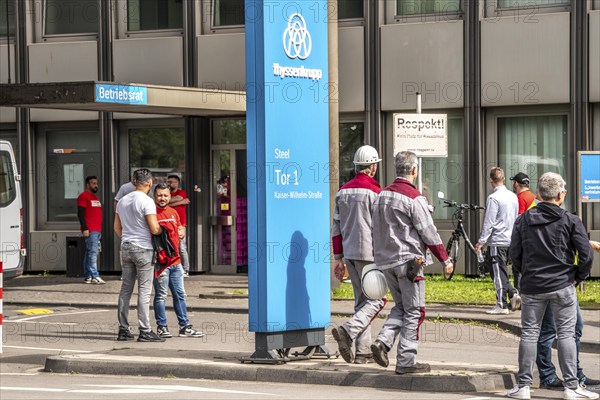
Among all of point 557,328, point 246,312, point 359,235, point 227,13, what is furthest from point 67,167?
point 557,328

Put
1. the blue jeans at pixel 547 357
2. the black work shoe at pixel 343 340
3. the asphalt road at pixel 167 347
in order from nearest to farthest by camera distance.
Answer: the asphalt road at pixel 167 347 < the blue jeans at pixel 547 357 < the black work shoe at pixel 343 340

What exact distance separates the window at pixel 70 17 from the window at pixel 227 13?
2.51 m

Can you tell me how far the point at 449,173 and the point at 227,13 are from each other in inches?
208

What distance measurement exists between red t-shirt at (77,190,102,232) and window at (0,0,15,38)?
4.78 m

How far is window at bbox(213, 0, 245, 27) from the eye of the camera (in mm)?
24875

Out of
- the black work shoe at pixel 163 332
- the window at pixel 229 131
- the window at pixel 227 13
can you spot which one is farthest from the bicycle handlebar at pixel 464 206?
the black work shoe at pixel 163 332

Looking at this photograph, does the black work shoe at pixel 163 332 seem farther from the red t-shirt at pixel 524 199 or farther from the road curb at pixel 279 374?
the red t-shirt at pixel 524 199

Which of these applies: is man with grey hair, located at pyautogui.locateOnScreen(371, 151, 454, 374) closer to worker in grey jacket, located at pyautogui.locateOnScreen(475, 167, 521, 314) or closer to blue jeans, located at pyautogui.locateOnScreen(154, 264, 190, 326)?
blue jeans, located at pyautogui.locateOnScreen(154, 264, 190, 326)

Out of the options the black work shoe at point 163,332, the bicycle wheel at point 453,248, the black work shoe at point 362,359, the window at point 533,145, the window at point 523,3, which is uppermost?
the window at point 523,3

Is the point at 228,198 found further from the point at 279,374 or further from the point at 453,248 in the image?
the point at 279,374

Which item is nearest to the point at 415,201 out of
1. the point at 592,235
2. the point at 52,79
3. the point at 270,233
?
the point at 270,233

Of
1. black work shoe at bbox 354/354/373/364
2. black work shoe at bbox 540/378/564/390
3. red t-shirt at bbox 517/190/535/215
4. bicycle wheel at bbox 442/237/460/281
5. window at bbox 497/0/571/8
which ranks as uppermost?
window at bbox 497/0/571/8

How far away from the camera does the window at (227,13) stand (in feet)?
81.6

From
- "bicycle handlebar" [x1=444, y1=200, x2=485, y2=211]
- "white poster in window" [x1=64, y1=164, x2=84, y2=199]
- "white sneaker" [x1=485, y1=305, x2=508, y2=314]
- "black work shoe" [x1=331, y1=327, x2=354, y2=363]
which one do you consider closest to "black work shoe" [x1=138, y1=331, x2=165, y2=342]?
"black work shoe" [x1=331, y1=327, x2=354, y2=363]
